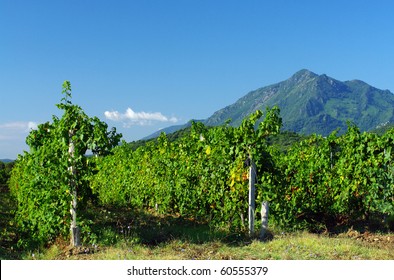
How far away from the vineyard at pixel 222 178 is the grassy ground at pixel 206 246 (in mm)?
394

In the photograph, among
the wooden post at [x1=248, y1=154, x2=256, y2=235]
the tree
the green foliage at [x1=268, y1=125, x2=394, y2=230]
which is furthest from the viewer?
the green foliage at [x1=268, y1=125, x2=394, y2=230]

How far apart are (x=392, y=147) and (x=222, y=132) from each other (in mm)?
4465

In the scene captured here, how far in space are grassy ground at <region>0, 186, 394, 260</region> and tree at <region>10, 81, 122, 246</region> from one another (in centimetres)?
52

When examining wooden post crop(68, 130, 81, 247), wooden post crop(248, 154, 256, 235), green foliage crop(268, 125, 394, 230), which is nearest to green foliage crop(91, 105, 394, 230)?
green foliage crop(268, 125, 394, 230)

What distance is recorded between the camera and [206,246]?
29.9ft

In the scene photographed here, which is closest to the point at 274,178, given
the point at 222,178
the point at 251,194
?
the point at 251,194

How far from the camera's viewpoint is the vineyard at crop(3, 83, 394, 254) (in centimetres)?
941

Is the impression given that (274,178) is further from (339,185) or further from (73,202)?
(73,202)

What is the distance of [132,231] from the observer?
11.2m

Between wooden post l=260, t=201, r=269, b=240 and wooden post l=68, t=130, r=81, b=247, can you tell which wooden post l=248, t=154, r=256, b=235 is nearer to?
wooden post l=260, t=201, r=269, b=240

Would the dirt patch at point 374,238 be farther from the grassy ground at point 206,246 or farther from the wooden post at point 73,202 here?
the wooden post at point 73,202

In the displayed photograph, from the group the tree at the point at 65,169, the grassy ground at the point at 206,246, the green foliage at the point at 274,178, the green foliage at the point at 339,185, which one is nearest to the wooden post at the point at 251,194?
the green foliage at the point at 274,178

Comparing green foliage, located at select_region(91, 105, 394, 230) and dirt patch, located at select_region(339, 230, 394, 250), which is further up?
green foliage, located at select_region(91, 105, 394, 230)

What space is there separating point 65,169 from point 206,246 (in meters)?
3.46
